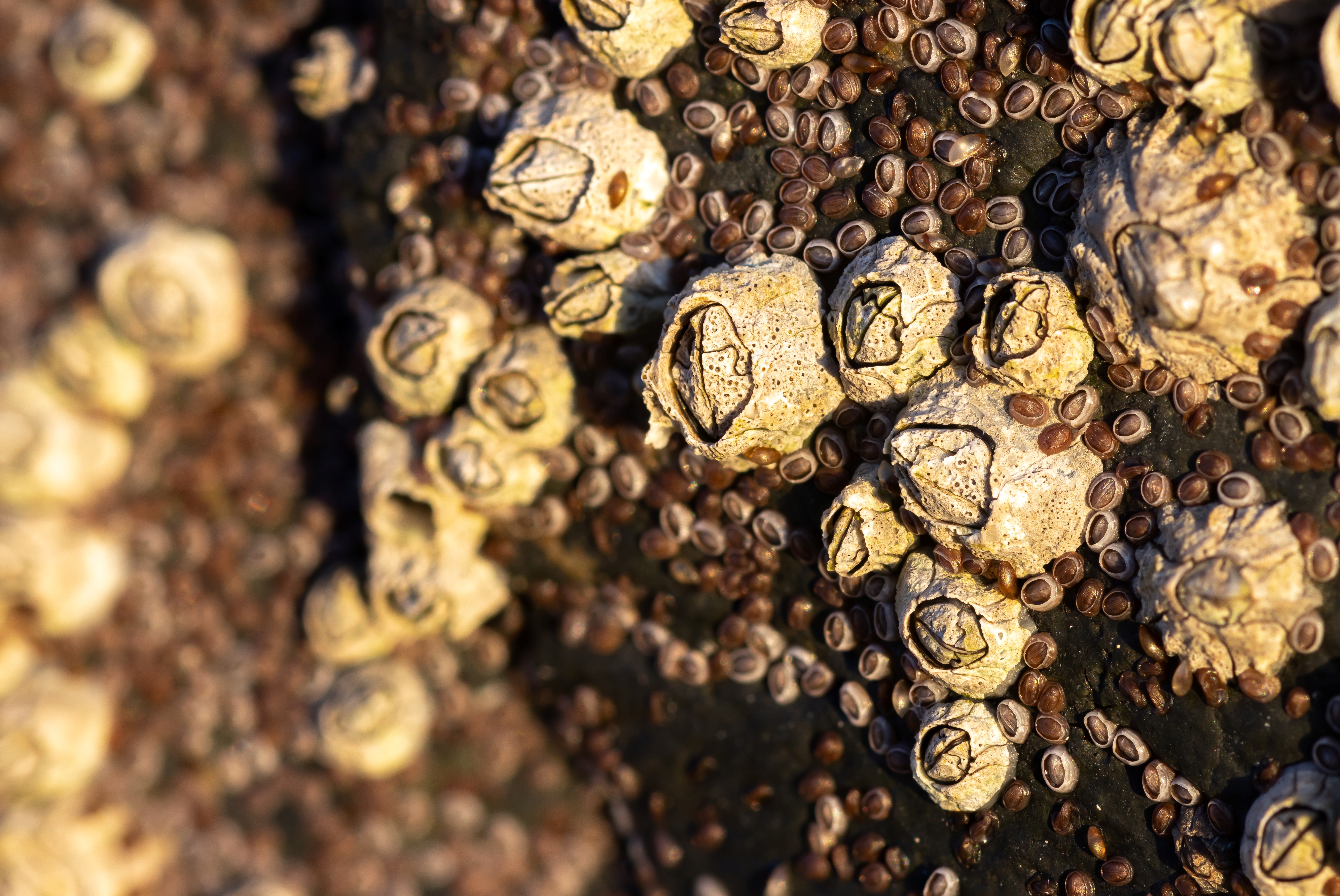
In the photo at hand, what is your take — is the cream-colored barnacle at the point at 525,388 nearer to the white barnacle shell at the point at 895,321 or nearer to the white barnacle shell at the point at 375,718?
the white barnacle shell at the point at 895,321

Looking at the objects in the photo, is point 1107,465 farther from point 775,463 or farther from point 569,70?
point 569,70

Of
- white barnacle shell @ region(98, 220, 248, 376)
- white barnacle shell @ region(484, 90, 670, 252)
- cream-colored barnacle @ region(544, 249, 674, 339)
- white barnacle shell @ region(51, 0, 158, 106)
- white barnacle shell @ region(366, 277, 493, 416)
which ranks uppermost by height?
white barnacle shell @ region(484, 90, 670, 252)

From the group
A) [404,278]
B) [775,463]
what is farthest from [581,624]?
[404,278]

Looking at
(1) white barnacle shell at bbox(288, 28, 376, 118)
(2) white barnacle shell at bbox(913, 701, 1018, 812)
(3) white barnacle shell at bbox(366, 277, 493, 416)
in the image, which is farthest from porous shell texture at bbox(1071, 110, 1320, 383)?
(1) white barnacle shell at bbox(288, 28, 376, 118)

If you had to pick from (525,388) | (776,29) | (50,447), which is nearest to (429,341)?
(525,388)

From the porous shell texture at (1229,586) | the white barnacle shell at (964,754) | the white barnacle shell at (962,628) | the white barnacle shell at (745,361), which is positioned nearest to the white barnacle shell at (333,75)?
the white barnacle shell at (745,361)

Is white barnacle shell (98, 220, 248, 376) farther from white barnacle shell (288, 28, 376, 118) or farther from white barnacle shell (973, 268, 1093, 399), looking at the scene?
white barnacle shell (973, 268, 1093, 399)

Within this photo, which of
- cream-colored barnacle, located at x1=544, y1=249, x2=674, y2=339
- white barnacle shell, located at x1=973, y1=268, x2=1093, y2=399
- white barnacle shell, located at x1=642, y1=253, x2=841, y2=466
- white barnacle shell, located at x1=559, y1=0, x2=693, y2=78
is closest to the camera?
white barnacle shell, located at x1=973, y1=268, x2=1093, y2=399
